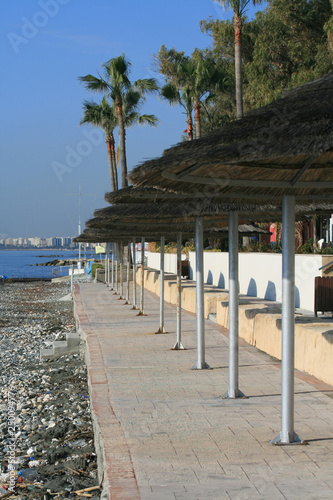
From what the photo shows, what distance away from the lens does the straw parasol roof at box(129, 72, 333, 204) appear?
165 inches

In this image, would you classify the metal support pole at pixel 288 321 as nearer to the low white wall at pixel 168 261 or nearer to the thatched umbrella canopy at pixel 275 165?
the thatched umbrella canopy at pixel 275 165

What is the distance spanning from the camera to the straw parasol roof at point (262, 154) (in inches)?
165

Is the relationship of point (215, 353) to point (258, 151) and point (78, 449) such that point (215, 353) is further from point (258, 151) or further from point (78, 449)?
point (258, 151)

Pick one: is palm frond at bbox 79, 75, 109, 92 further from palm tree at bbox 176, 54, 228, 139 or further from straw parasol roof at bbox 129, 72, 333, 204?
straw parasol roof at bbox 129, 72, 333, 204

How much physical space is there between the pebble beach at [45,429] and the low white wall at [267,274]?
5129mm

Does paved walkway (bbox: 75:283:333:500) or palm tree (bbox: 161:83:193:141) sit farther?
palm tree (bbox: 161:83:193:141)

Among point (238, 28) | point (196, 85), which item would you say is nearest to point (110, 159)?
point (196, 85)

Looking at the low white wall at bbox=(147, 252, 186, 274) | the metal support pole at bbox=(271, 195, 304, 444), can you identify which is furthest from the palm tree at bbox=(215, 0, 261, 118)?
the metal support pole at bbox=(271, 195, 304, 444)

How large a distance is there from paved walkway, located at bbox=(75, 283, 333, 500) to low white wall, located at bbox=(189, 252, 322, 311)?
4.35m

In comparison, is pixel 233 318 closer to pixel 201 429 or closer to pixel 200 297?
pixel 201 429

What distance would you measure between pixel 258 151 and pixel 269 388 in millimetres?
4003

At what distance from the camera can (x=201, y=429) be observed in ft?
18.9

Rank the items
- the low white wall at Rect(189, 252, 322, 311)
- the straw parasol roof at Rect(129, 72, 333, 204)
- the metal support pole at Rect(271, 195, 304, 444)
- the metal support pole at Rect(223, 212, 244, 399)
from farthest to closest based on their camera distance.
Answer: the low white wall at Rect(189, 252, 322, 311)
the metal support pole at Rect(223, 212, 244, 399)
the metal support pole at Rect(271, 195, 304, 444)
the straw parasol roof at Rect(129, 72, 333, 204)

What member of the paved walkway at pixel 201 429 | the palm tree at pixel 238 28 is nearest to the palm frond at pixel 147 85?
the palm tree at pixel 238 28
